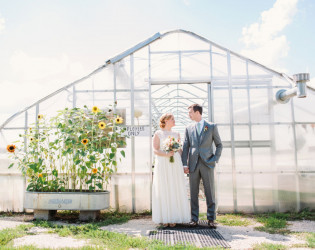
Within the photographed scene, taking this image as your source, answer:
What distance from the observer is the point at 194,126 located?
393 cm

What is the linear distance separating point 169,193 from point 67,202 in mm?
1571

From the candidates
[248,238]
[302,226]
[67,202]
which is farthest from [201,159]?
[67,202]

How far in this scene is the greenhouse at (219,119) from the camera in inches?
190

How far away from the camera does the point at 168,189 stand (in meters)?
3.87

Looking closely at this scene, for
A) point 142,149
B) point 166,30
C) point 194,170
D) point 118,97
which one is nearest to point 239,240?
point 194,170

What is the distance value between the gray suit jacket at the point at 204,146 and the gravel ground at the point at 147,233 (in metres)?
0.93

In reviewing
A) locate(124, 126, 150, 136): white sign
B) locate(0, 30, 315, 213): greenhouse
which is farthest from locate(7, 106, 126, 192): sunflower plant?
locate(0, 30, 315, 213): greenhouse

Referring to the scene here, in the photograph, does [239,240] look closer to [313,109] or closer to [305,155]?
[305,155]

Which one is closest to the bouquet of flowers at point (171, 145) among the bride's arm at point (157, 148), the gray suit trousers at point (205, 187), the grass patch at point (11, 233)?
the bride's arm at point (157, 148)

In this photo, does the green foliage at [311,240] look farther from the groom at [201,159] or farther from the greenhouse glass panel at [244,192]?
the greenhouse glass panel at [244,192]

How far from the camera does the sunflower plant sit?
14.4 ft

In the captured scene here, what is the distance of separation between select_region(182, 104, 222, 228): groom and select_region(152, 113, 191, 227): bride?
0.38 feet

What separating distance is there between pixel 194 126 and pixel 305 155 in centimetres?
233

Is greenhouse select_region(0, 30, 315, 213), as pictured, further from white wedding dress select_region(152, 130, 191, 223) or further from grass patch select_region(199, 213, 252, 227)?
white wedding dress select_region(152, 130, 191, 223)
